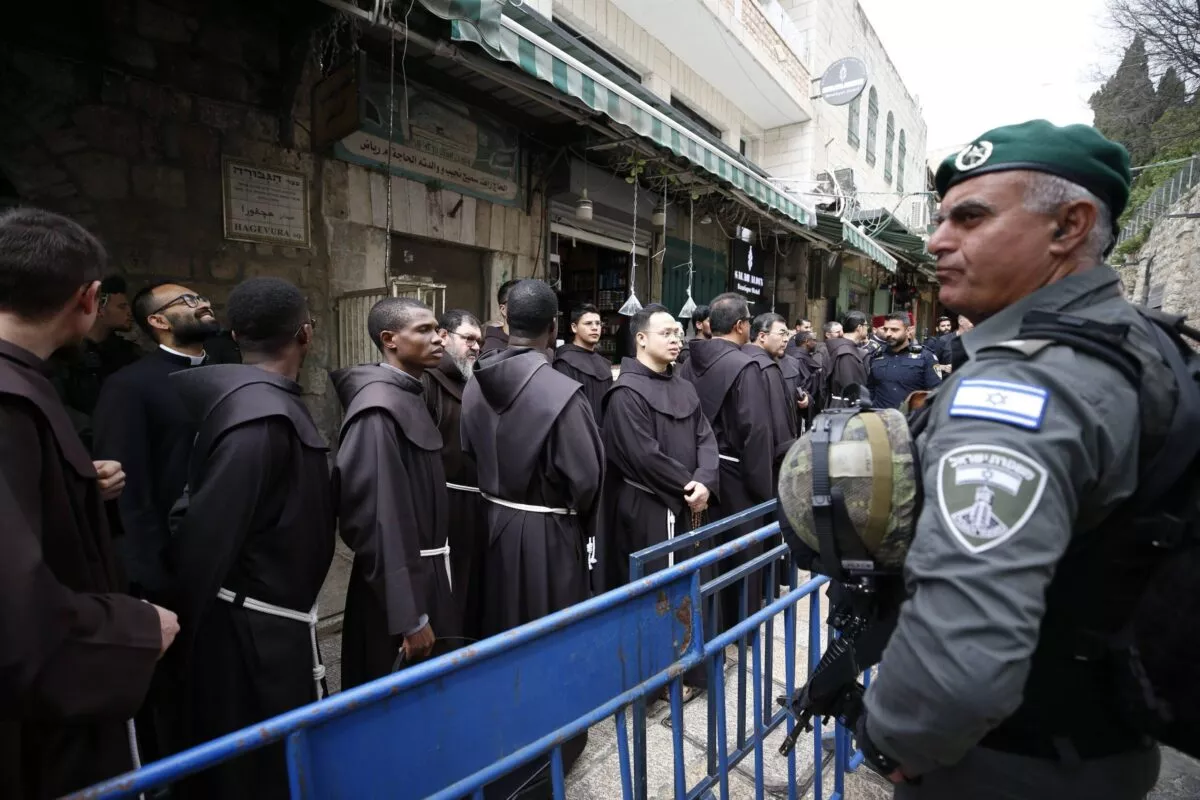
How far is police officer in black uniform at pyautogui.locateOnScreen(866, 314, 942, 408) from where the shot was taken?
19.1 ft

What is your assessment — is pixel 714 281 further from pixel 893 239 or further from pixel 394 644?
pixel 394 644

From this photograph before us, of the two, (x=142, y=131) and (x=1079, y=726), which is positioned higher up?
(x=142, y=131)

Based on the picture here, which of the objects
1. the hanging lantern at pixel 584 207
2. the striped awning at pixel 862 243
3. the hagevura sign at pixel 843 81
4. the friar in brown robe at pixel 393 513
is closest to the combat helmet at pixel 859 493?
the friar in brown robe at pixel 393 513

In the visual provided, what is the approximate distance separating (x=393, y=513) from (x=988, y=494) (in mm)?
1844

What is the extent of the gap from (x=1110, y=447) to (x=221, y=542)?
2139 millimetres

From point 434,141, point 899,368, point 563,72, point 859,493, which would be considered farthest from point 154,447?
point 899,368

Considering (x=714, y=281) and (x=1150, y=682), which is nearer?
(x=1150, y=682)

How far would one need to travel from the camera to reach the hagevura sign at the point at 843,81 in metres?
10.5

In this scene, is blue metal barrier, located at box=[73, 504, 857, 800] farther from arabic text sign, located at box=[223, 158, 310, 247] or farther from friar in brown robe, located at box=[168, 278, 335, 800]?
arabic text sign, located at box=[223, 158, 310, 247]

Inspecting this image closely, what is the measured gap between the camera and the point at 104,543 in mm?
1476

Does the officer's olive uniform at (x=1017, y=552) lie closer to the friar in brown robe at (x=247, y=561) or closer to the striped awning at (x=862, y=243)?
the friar in brown robe at (x=247, y=561)

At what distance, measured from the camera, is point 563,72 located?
3.84 m

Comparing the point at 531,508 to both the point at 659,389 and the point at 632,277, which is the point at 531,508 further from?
the point at 632,277

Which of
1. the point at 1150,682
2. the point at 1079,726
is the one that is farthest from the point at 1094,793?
the point at 1150,682
